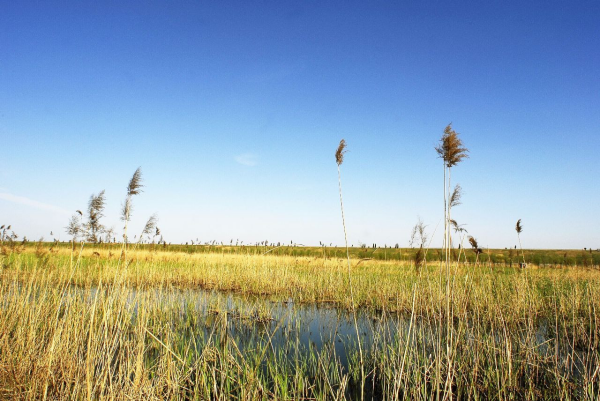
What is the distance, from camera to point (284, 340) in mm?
5707

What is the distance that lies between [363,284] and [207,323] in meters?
5.53

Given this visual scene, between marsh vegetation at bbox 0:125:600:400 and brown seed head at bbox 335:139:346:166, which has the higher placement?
brown seed head at bbox 335:139:346:166

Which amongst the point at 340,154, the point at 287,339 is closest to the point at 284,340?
the point at 287,339

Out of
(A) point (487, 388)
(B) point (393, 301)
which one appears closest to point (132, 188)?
(A) point (487, 388)

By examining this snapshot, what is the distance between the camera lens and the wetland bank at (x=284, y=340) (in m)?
3.05

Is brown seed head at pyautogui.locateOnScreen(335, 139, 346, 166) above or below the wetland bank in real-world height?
above

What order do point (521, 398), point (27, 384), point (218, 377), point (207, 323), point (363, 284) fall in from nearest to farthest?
point (27, 384) → point (521, 398) → point (218, 377) → point (207, 323) → point (363, 284)

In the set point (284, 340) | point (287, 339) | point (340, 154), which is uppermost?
point (340, 154)

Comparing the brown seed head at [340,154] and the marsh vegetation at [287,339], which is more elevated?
the brown seed head at [340,154]

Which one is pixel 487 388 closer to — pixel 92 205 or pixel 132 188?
pixel 132 188

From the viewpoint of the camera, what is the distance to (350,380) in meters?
4.21

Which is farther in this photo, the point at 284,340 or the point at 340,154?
the point at 284,340

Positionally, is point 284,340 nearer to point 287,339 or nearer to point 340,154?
point 287,339

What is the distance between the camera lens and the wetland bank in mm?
3047
